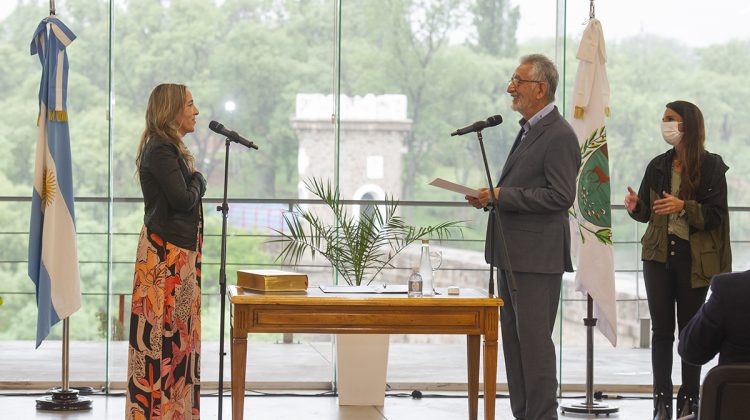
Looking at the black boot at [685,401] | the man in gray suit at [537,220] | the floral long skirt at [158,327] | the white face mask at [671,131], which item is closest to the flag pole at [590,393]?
the black boot at [685,401]

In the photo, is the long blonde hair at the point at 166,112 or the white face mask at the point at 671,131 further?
the white face mask at the point at 671,131

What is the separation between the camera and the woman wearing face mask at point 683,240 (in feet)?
15.3

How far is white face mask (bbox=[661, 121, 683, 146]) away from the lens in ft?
15.4

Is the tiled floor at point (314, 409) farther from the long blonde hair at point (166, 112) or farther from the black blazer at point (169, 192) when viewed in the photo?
the long blonde hair at point (166, 112)

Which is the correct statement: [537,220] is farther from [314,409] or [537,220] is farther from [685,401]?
[314,409]

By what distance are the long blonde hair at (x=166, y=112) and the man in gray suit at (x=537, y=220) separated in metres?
1.19

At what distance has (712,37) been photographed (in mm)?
13586

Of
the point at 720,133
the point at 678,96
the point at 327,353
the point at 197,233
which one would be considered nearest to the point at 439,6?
the point at 327,353

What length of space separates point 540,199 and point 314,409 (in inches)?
75.9

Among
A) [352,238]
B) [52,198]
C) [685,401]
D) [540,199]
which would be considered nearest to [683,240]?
[685,401]

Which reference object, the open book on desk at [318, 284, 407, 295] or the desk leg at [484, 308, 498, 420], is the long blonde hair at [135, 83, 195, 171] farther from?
the desk leg at [484, 308, 498, 420]

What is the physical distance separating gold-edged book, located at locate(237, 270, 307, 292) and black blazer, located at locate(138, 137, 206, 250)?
29 cm

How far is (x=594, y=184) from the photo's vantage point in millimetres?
5430

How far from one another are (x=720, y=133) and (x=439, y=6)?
22.2 ft
